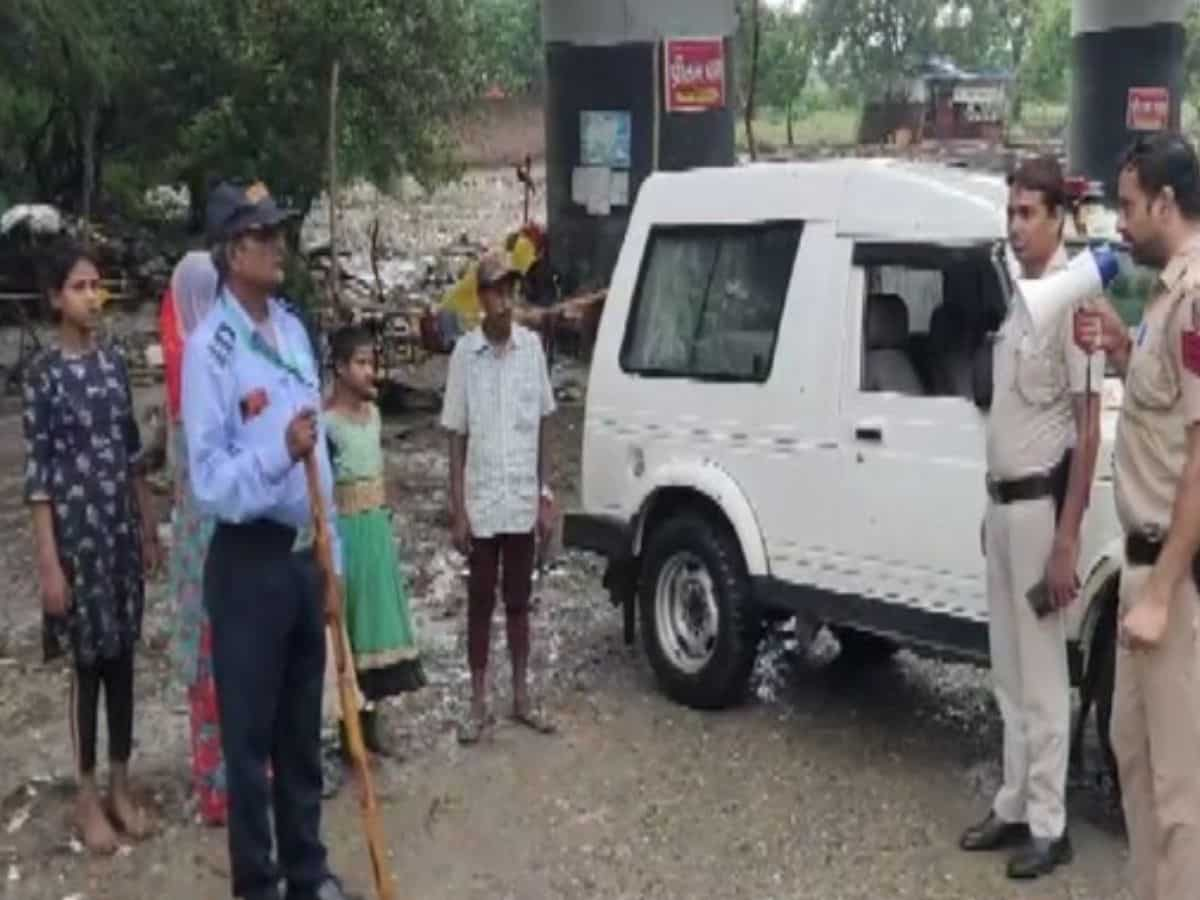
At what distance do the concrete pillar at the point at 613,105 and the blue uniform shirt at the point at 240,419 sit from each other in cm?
1124

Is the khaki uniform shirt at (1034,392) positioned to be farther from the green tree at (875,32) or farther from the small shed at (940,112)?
the green tree at (875,32)

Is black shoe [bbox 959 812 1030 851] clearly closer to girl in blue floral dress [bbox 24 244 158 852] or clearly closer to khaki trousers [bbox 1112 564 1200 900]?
khaki trousers [bbox 1112 564 1200 900]

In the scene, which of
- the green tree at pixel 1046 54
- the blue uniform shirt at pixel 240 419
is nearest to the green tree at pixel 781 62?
the green tree at pixel 1046 54

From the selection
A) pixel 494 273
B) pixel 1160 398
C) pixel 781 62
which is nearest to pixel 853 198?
pixel 494 273

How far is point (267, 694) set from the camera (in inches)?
190

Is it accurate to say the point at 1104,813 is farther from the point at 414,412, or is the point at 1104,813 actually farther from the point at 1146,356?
the point at 414,412

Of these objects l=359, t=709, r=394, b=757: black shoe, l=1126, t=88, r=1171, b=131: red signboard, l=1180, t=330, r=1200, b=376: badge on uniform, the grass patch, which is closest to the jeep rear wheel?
l=359, t=709, r=394, b=757: black shoe

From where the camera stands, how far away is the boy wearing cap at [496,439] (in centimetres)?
657

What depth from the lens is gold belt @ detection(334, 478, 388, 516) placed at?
6.16 meters

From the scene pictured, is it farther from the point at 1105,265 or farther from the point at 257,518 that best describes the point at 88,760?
the point at 1105,265

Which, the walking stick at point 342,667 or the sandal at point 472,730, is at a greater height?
the walking stick at point 342,667

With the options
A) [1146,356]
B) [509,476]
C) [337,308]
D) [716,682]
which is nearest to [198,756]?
[509,476]

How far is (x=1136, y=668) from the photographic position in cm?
433

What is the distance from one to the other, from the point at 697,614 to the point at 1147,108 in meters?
15.8
